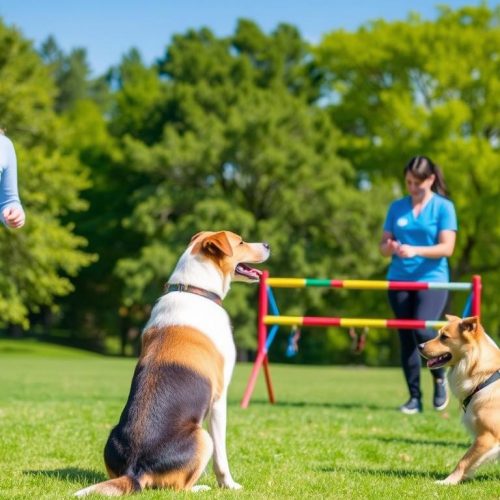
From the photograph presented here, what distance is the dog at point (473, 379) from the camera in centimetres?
648

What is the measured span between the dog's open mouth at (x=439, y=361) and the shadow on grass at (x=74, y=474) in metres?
2.65

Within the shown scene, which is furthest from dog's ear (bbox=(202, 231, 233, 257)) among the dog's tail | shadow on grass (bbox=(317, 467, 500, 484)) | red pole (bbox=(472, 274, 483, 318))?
red pole (bbox=(472, 274, 483, 318))

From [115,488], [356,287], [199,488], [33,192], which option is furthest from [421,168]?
[33,192]

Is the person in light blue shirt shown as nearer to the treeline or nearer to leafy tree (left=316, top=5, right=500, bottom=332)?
the treeline

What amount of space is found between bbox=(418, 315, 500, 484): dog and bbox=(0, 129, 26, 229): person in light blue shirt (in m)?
3.28

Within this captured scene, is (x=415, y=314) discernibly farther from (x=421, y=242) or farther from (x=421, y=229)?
(x=421, y=229)

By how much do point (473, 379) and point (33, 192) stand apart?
Answer: 29.6 meters

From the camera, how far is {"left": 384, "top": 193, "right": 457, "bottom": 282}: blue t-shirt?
10375 millimetres

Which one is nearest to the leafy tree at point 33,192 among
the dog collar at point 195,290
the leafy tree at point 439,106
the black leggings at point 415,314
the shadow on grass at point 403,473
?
the leafy tree at point 439,106

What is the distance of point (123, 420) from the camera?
217 inches

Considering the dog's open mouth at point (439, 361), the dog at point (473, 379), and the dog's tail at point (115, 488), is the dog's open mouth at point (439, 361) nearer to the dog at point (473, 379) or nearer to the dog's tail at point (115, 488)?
the dog at point (473, 379)

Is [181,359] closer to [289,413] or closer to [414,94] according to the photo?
[289,413]

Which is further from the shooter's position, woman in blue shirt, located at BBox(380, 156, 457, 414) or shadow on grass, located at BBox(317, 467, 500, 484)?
woman in blue shirt, located at BBox(380, 156, 457, 414)

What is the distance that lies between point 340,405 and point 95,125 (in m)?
50.2
